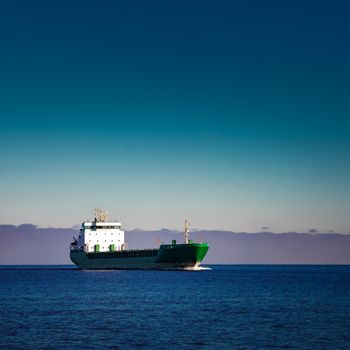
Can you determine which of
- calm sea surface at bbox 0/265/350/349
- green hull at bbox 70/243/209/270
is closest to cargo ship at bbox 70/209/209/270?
green hull at bbox 70/243/209/270

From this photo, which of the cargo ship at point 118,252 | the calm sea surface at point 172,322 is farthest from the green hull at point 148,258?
the calm sea surface at point 172,322

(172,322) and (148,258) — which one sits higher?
(148,258)

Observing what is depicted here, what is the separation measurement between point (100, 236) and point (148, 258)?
66.4 ft

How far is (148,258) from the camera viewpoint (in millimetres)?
133000

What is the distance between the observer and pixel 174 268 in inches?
5037

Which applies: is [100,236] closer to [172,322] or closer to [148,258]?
[148,258]

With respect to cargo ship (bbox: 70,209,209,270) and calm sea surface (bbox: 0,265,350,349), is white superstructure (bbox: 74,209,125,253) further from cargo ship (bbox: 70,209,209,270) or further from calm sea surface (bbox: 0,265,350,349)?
calm sea surface (bbox: 0,265,350,349)

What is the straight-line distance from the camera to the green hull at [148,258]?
123750 millimetres

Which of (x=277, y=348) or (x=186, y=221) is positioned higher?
(x=186, y=221)

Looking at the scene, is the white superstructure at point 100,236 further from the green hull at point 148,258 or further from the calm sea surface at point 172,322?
the calm sea surface at point 172,322

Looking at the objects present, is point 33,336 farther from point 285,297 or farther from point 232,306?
point 285,297

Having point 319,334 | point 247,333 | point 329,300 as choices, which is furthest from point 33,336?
point 329,300

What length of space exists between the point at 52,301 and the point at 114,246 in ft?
274

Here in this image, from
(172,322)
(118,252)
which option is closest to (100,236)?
(118,252)
